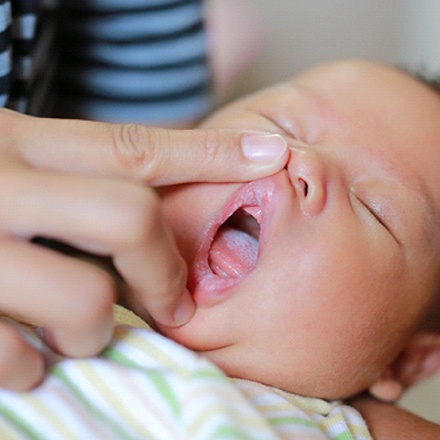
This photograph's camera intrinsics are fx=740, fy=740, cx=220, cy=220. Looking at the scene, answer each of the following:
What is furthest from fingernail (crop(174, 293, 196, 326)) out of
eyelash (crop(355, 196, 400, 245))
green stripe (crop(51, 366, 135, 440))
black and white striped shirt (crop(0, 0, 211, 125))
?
black and white striped shirt (crop(0, 0, 211, 125))

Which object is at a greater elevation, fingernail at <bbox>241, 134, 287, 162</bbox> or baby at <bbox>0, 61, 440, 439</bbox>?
fingernail at <bbox>241, 134, 287, 162</bbox>

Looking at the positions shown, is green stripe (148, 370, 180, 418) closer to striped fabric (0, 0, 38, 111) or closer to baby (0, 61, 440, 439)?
baby (0, 61, 440, 439)

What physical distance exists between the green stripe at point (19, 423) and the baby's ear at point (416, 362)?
1.69 feet

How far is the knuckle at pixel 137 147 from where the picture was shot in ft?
2.20

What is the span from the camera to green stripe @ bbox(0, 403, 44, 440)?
25.2 inches

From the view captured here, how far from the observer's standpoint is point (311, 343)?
0.81 m

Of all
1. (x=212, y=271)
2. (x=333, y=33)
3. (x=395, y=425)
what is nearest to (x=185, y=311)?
(x=212, y=271)

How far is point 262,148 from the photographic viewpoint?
29.6 inches

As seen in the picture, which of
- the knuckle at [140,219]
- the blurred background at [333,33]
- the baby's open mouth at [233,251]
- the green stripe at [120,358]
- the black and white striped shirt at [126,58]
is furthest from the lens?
the blurred background at [333,33]

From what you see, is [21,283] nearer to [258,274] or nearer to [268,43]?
[258,274]

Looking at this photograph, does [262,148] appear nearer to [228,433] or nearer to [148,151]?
[148,151]

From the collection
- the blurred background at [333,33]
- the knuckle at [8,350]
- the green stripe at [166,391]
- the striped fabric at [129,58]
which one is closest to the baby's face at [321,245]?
the green stripe at [166,391]

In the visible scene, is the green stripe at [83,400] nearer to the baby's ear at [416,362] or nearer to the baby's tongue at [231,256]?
the baby's tongue at [231,256]

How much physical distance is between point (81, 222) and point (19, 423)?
0.66 ft
